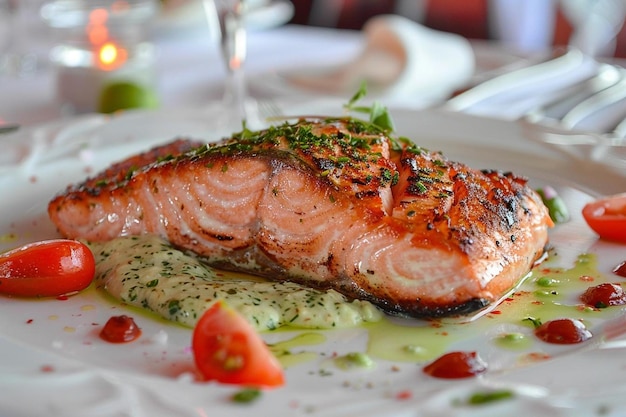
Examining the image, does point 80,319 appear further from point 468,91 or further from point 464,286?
point 468,91

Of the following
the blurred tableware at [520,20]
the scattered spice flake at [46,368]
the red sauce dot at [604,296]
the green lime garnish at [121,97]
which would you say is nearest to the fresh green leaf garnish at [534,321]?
the red sauce dot at [604,296]

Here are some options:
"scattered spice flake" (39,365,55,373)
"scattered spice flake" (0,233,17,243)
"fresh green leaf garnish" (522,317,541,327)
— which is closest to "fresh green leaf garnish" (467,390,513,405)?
"fresh green leaf garnish" (522,317,541,327)

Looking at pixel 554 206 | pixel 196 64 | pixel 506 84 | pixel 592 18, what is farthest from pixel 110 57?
pixel 592 18

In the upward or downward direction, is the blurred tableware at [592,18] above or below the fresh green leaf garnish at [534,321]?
above

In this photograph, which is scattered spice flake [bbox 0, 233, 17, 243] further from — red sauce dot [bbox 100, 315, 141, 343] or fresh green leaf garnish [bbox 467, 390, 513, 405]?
fresh green leaf garnish [bbox 467, 390, 513, 405]

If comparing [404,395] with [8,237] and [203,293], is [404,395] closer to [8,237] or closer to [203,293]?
[203,293]

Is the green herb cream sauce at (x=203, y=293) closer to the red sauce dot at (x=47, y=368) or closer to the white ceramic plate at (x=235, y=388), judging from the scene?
the white ceramic plate at (x=235, y=388)

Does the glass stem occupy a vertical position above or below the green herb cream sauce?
above
